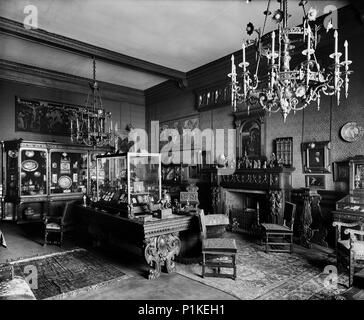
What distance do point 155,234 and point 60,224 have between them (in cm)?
289

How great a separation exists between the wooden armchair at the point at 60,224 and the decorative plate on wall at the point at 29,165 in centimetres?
324

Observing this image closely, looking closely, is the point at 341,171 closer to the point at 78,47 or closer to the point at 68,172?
the point at 78,47

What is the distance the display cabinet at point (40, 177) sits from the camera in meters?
8.48

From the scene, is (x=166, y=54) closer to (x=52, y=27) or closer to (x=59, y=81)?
(x=52, y=27)

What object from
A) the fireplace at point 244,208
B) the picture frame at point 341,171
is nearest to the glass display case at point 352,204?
the picture frame at point 341,171

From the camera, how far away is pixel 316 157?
246 inches

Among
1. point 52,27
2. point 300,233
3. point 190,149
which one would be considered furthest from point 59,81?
point 300,233

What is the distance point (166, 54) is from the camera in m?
7.87

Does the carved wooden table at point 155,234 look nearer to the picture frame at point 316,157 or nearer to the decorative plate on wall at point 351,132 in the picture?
the picture frame at point 316,157

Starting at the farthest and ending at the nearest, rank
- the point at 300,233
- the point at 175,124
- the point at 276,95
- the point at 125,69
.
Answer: the point at 175,124, the point at 125,69, the point at 300,233, the point at 276,95

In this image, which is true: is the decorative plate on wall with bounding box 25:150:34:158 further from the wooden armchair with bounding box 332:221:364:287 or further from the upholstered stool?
the wooden armchair with bounding box 332:221:364:287

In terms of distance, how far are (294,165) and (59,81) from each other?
8038mm

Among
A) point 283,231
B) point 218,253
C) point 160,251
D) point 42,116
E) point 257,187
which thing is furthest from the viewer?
point 42,116

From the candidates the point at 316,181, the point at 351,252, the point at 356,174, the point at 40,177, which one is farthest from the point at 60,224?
the point at 356,174
